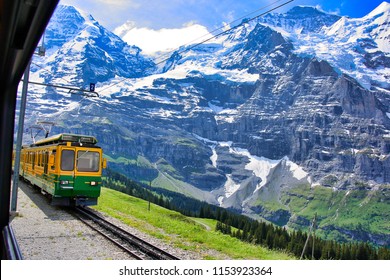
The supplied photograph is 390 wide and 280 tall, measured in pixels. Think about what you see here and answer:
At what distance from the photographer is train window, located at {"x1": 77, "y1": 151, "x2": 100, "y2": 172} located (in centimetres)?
1978

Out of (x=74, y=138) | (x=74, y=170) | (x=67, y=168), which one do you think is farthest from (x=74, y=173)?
(x=74, y=138)

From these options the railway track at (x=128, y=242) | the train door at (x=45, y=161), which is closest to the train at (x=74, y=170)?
the train door at (x=45, y=161)

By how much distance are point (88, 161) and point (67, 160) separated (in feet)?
3.50

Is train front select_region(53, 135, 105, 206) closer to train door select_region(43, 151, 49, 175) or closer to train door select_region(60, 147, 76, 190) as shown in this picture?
train door select_region(60, 147, 76, 190)

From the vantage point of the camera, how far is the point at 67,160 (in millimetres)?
19453

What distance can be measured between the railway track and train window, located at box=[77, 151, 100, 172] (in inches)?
102

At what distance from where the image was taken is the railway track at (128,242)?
37.6 feet

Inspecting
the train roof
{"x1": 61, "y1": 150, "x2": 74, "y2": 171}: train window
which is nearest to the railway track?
{"x1": 61, "y1": 150, "x2": 74, "y2": 171}: train window

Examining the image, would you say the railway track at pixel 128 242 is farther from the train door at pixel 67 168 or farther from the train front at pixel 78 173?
the train door at pixel 67 168

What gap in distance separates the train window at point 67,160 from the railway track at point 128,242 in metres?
2.55

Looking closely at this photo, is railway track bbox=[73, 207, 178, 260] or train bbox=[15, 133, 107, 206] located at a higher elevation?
train bbox=[15, 133, 107, 206]

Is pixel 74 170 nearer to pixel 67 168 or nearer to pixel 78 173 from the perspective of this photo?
pixel 78 173
